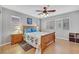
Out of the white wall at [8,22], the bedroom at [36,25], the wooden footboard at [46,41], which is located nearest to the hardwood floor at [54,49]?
the bedroom at [36,25]

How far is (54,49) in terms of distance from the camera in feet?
10.6

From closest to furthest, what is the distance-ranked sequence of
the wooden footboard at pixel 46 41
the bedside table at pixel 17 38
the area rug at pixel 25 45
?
the bedside table at pixel 17 38 < the wooden footboard at pixel 46 41 < the area rug at pixel 25 45

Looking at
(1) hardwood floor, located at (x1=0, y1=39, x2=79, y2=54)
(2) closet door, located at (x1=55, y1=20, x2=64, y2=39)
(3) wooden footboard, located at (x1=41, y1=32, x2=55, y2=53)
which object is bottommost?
(1) hardwood floor, located at (x1=0, y1=39, x2=79, y2=54)

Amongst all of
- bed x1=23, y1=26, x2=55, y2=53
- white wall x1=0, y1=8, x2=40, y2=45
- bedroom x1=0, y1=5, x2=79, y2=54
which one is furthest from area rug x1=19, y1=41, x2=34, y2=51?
white wall x1=0, y1=8, x2=40, y2=45

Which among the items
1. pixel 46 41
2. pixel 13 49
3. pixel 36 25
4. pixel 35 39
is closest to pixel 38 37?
pixel 35 39

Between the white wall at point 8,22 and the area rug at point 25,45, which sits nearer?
A: the white wall at point 8,22

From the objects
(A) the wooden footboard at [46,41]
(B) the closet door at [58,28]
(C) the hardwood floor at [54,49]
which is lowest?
(C) the hardwood floor at [54,49]

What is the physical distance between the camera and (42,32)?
305 cm

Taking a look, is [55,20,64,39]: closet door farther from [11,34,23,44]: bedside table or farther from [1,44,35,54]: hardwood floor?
[11,34,23,44]: bedside table

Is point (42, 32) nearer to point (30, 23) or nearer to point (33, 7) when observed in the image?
point (30, 23)

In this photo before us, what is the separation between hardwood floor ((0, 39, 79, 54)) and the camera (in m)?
3.04

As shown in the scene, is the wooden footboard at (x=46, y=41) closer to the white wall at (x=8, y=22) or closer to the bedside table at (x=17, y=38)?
the white wall at (x=8, y=22)

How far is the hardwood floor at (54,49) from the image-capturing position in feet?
9.96
